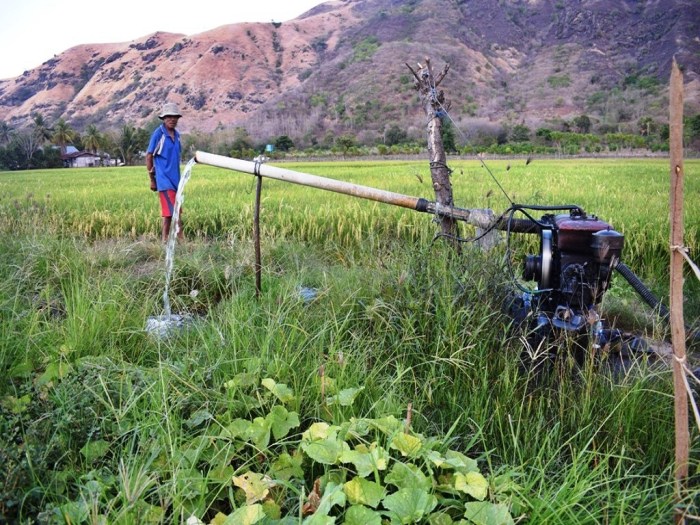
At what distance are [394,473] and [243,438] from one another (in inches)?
19.4

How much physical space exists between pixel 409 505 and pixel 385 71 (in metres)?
Answer: 84.6

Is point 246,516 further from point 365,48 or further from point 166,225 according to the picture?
point 365,48

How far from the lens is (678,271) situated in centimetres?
130

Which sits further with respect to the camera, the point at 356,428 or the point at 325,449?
the point at 356,428

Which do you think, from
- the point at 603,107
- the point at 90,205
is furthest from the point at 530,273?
the point at 603,107

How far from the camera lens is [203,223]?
6.70 metres

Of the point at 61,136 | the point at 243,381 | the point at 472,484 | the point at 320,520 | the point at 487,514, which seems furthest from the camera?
the point at 61,136

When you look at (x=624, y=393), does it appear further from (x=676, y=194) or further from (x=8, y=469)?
(x=8, y=469)

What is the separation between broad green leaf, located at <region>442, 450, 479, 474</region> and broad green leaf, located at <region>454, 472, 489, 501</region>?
3cm

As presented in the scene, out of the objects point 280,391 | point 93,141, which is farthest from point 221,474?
point 93,141

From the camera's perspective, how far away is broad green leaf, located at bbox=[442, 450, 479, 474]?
4.29 feet

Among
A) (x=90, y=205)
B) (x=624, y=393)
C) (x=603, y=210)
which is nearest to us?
(x=624, y=393)

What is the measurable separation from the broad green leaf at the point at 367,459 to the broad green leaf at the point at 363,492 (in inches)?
1.6

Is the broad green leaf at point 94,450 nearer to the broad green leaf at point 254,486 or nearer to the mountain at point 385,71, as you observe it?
the broad green leaf at point 254,486
